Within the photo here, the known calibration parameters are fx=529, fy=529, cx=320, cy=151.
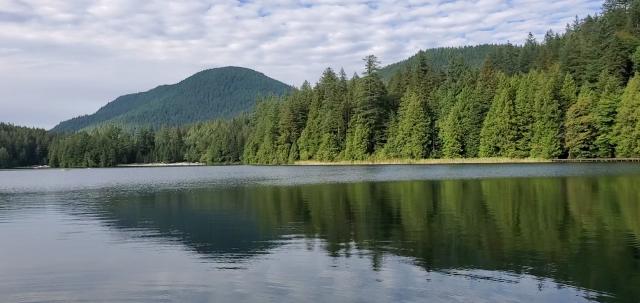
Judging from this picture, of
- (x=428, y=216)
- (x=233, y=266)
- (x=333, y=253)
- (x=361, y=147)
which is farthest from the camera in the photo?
(x=361, y=147)

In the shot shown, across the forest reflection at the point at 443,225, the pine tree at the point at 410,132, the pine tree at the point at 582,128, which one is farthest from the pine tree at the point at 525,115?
the forest reflection at the point at 443,225

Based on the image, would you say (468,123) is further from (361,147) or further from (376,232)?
(376,232)

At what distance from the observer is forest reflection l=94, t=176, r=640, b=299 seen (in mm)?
17078

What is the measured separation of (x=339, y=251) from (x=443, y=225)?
287 inches

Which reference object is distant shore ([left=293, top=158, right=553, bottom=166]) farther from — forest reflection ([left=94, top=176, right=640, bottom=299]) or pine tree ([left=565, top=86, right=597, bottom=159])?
forest reflection ([left=94, top=176, right=640, bottom=299])

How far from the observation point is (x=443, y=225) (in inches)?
989

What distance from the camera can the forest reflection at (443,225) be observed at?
56.0 feet

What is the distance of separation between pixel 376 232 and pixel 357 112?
10331 centimetres

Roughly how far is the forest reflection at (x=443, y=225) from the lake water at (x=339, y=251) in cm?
7

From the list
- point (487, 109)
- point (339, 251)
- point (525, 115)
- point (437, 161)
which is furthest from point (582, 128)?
point (339, 251)

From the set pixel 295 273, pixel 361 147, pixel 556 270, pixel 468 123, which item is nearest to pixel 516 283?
pixel 556 270

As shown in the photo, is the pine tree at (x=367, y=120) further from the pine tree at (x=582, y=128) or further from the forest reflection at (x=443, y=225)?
the forest reflection at (x=443, y=225)

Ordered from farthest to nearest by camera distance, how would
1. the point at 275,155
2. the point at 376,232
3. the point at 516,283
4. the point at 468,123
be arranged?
1. the point at 275,155
2. the point at 468,123
3. the point at 376,232
4. the point at 516,283

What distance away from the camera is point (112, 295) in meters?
15.0
